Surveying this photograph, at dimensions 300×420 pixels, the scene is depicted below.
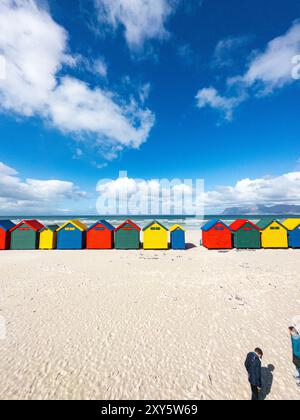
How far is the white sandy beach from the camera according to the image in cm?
584

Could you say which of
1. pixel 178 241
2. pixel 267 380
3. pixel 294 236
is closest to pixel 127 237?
pixel 178 241

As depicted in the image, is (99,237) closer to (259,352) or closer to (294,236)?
(259,352)

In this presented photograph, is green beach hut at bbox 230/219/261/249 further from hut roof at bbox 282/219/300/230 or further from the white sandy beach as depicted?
the white sandy beach

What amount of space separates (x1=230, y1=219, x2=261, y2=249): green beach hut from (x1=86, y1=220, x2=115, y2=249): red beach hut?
1912 cm

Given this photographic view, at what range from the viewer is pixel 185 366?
6562 millimetres

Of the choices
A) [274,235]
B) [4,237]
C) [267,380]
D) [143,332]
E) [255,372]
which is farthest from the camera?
[274,235]

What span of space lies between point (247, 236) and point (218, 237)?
4.22 m

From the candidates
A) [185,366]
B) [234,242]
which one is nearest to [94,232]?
[234,242]

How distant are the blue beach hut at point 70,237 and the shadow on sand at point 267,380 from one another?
85.1ft

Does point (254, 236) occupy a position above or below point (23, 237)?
above

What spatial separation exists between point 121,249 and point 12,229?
16757 mm

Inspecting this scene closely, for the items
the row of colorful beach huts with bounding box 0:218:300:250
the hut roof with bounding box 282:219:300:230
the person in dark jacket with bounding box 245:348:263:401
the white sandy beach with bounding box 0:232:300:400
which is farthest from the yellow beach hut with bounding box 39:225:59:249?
the hut roof with bounding box 282:219:300:230

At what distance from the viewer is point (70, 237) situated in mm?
28219
